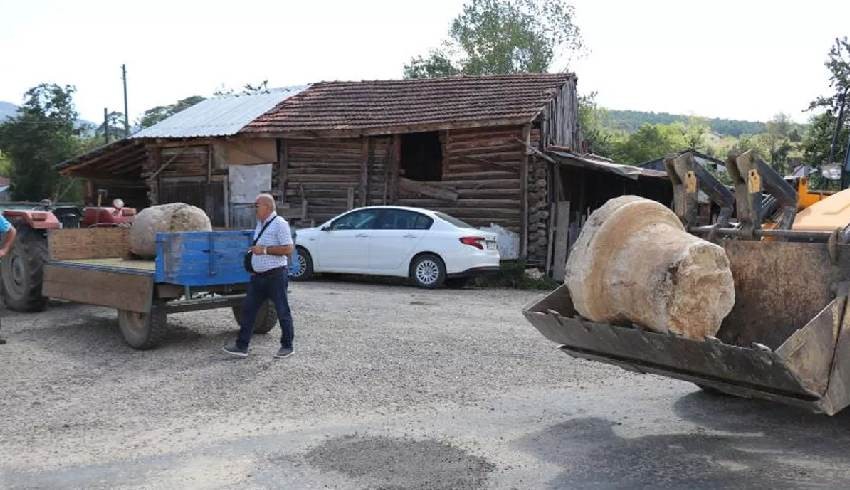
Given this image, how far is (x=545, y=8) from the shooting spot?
4506cm

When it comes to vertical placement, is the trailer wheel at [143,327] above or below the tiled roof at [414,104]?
below

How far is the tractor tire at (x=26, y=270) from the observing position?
33.7 feet

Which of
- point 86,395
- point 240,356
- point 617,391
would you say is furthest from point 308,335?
point 617,391

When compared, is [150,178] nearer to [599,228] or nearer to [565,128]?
[565,128]

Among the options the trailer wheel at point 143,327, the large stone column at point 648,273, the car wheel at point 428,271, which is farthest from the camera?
the car wheel at point 428,271

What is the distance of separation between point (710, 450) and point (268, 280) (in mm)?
4526

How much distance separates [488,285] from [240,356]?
8303mm

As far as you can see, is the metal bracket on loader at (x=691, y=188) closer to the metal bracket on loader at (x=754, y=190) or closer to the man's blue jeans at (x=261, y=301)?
the metal bracket on loader at (x=754, y=190)

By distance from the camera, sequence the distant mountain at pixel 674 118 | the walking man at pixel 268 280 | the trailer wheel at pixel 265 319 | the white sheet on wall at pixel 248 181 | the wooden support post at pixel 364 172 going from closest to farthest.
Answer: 1. the walking man at pixel 268 280
2. the trailer wheel at pixel 265 319
3. the wooden support post at pixel 364 172
4. the white sheet on wall at pixel 248 181
5. the distant mountain at pixel 674 118

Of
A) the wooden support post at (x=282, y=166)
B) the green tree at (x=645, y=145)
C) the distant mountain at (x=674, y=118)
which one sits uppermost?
the distant mountain at (x=674, y=118)

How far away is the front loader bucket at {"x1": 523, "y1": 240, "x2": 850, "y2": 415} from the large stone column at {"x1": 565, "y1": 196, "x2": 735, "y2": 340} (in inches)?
4.9

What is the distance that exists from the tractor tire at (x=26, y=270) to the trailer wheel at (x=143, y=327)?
2570 millimetres

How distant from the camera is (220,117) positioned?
71.2 ft

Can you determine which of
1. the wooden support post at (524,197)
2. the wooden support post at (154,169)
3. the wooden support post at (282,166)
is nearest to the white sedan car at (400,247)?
the wooden support post at (524,197)
